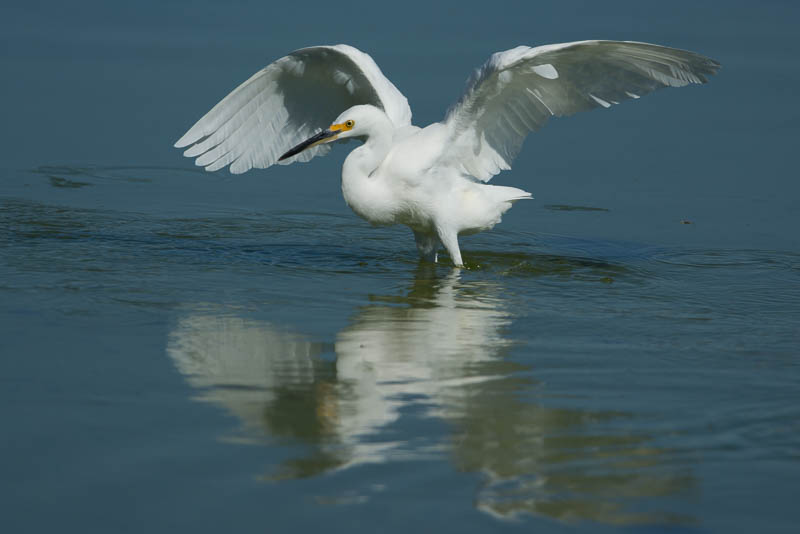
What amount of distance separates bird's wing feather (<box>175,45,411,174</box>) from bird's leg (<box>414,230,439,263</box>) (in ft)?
2.88

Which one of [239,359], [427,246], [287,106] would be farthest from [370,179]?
[239,359]

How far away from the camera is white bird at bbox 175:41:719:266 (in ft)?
23.2

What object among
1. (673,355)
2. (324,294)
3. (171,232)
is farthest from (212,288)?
(673,355)

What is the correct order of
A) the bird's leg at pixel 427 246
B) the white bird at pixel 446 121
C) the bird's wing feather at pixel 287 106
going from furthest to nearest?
the bird's wing feather at pixel 287 106, the bird's leg at pixel 427 246, the white bird at pixel 446 121

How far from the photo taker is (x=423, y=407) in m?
4.34

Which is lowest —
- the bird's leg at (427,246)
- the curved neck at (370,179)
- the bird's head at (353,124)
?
the bird's leg at (427,246)

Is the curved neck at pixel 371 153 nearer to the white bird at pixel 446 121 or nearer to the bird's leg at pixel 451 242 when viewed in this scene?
the white bird at pixel 446 121

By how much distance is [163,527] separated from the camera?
3193 mm

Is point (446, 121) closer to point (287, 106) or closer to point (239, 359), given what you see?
point (287, 106)

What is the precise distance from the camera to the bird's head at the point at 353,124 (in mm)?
7488

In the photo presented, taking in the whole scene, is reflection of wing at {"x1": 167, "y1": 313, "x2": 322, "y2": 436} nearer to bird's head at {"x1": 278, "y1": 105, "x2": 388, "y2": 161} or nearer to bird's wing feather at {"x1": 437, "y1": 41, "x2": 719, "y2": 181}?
bird's head at {"x1": 278, "y1": 105, "x2": 388, "y2": 161}

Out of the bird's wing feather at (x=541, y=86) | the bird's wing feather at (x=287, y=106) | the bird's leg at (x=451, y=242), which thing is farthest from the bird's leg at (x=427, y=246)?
the bird's wing feather at (x=287, y=106)

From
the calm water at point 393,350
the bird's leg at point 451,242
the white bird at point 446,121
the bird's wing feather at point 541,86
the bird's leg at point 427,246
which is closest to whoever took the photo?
the calm water at point 393,350

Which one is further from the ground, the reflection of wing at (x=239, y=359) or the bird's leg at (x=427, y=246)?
the bird's leg at (x=427, y=246)
